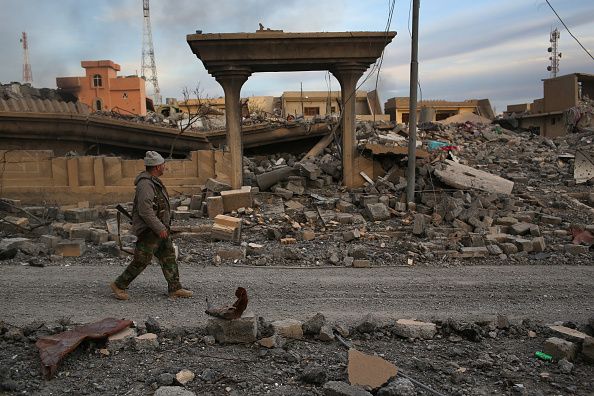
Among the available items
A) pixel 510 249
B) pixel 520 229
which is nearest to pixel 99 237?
pixel 510 249

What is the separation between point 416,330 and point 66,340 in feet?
11.3

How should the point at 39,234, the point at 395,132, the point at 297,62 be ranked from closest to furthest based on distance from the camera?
the point at 39,234 → the point at 297,62 → the point at 395,132

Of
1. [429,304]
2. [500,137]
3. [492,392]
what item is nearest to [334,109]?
[500,137]

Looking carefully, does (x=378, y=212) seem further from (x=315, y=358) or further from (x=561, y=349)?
(x=315, y=358)

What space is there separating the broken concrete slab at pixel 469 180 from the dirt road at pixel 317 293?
444 cm

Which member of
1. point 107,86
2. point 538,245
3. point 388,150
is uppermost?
point 107,86

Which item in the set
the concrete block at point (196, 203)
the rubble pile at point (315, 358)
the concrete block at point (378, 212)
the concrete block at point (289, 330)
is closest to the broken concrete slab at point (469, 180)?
the concrete block at point (378, 212)

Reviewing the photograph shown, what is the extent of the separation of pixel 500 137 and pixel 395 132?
231 inches

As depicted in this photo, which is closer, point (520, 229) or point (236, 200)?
point (520, 229)

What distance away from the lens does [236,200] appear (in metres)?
11.9

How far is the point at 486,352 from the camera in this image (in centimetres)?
478

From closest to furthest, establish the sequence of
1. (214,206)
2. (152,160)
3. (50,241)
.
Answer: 1. (152,160)
2. (50,241)
3. (214,206)

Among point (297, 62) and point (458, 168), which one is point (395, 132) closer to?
point (458, 168)

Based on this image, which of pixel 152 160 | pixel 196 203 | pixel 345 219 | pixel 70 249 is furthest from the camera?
pixel 196 203
